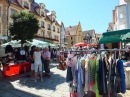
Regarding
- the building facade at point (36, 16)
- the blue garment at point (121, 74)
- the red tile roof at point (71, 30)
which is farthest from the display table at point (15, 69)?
the red tile roof at point (71, 30)

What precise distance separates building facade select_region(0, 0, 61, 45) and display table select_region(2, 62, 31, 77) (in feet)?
32.5

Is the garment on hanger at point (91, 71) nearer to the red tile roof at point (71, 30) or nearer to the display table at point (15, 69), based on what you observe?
the display table at point (15, 69)

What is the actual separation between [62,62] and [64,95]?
579cm

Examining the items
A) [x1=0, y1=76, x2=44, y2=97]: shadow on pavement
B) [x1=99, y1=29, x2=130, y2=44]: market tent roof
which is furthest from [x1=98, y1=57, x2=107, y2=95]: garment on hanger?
[x1=99, y1=29, x2=130, y2=44]: market tent roof

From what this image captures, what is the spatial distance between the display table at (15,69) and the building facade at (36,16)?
991 centimetres

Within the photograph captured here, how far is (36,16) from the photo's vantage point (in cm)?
2495

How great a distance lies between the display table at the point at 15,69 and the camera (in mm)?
7242

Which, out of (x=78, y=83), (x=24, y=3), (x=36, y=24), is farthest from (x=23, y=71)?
(x=24, y=3)

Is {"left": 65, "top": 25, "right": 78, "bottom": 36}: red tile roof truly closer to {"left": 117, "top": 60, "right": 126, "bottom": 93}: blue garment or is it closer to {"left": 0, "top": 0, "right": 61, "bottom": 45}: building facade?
{"left": 0, "top": 0, "right": 61, "bottom": 45}: building facade

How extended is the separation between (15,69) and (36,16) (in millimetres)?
19076

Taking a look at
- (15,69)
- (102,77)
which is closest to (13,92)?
(15,69)

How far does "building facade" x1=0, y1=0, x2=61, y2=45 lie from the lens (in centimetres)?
1806

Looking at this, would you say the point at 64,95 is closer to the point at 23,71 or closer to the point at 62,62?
the point at 23,71

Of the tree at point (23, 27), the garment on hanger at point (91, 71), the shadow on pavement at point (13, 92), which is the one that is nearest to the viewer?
the garment on hanger at point (91, 71)
